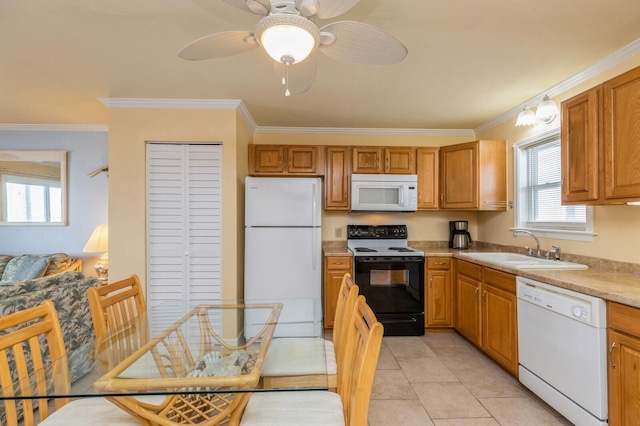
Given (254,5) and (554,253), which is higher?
(254,5)

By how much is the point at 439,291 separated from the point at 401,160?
61.5 inches

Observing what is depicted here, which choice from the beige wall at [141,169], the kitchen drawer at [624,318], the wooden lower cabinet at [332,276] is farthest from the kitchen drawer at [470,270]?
the beige wall at [141,169]

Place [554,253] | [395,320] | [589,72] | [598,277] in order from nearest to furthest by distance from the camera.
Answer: [598,277]
[589,72]
[554,253]
[395,320]

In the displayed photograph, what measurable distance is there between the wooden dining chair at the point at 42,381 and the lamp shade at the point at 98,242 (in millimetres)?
2502

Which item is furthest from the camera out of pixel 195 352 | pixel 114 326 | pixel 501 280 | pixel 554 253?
pixel 554 253

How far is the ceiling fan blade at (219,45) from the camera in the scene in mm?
1374

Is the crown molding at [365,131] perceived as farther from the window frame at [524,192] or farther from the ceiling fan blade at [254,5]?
the ceiling fan blade at [254,5]

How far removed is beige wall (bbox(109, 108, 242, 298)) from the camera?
9.75 feet

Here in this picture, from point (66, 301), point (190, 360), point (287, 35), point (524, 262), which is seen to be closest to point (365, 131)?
point (524, 262)

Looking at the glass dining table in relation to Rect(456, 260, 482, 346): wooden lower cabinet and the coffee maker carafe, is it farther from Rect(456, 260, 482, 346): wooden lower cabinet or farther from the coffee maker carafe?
the coffee maker carafe

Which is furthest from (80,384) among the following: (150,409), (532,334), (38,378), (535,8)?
(535,8)

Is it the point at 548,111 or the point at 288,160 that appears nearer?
the point at 548,111

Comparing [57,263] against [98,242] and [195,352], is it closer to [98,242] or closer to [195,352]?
[98,242]

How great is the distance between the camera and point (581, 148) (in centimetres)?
205
